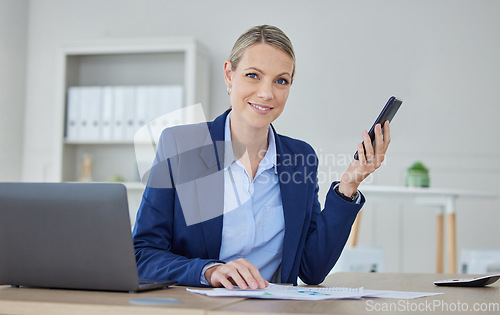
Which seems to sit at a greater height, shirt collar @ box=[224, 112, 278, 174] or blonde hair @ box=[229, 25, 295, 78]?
blonde hair @ box=[229, 25, 295, 78]

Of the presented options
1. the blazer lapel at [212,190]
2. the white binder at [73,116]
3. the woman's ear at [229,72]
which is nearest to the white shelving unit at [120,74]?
the white binder at [73,116]

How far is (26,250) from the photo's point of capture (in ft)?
2.91

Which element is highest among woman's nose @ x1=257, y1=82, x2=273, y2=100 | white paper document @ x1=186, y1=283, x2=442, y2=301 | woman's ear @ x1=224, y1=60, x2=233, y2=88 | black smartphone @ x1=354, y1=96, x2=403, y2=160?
woman's ear @ x1=224, y1=60, x2=233, y2=88

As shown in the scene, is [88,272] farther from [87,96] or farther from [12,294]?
[87,96]

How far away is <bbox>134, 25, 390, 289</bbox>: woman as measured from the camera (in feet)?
4.14

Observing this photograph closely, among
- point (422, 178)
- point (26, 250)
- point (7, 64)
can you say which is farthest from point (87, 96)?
point (26, 250)

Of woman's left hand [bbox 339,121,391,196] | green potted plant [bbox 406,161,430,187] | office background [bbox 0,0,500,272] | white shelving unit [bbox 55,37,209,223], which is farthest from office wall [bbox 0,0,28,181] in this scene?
woman's left hand [bbox 339,121,391,196]

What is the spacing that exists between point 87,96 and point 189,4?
40.3 inches

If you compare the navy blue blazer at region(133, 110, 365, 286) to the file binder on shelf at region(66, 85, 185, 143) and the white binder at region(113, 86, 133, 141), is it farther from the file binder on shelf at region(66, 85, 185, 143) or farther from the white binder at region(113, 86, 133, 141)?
the white binder at region(113, 86, 133, 141)

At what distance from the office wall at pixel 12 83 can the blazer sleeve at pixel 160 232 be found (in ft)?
11.1

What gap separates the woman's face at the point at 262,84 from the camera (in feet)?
4.95

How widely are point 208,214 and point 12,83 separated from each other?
3584mm

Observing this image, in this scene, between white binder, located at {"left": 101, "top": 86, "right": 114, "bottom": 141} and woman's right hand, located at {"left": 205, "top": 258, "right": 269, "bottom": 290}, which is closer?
woman's right hand, located at {"left": 205, "top": 258, "right": 269, "bottom": 290}

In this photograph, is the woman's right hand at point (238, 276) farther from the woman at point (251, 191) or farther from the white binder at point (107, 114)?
the white binder at point (107, 114)
